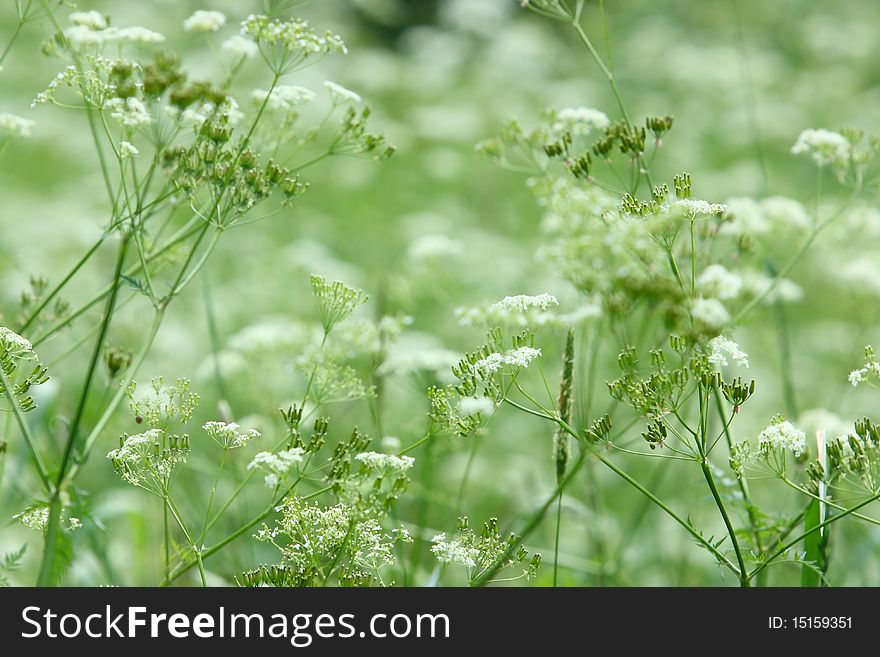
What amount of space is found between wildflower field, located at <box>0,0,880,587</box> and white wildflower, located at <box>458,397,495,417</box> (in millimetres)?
11

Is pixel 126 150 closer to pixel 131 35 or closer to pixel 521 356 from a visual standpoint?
pixel 131 35

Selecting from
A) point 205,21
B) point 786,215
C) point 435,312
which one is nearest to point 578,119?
point 786,215

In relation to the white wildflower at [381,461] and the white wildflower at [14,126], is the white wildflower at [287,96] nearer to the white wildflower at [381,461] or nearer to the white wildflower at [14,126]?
the white wildflower at [14,126]

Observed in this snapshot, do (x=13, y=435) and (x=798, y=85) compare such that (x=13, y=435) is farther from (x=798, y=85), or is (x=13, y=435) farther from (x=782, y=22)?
(x=782, y=22)

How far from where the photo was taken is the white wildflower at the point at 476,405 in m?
2.31

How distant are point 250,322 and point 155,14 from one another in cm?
Answer: 525

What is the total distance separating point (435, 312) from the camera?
265 inches

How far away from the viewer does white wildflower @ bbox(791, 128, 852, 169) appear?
3015 mm

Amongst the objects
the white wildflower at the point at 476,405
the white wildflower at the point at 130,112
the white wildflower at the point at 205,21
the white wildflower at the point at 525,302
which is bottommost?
the white wildflower at the point at 476,405

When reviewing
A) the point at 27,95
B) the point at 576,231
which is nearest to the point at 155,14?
the point at 27,95

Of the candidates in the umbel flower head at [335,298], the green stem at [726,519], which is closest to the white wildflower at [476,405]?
the umbel flower head at [335,298]

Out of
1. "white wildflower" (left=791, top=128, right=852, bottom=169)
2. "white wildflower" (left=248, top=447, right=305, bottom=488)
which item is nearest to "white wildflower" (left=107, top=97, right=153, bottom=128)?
"white wildflower" (left=248, top=447, right=305, bottom=488)

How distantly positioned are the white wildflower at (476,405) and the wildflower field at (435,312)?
1 centimetres
